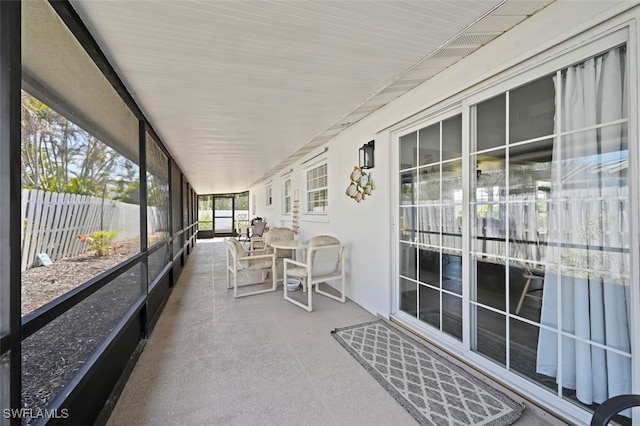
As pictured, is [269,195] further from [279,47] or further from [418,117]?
[279,47]

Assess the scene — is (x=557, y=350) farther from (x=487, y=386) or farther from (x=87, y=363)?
(x=87, y=363)

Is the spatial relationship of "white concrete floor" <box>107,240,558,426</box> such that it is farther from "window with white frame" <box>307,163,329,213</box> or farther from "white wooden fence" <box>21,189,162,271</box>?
"window with white frame" <box>307,163,329,213</box>

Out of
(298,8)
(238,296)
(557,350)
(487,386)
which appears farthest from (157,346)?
(557,350)

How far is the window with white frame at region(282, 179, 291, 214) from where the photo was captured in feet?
22.8

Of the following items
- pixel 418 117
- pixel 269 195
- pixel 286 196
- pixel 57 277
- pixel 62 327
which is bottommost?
pixel 62 327

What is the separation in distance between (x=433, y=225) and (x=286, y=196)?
5.12m

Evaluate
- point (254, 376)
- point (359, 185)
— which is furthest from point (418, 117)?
point (254, 376)

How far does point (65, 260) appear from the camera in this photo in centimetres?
140

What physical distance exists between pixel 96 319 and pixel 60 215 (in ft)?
2.73

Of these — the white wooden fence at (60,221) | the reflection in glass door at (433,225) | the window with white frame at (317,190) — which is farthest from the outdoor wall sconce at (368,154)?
the white wooden fence at (60,221)

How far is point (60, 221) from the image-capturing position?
4.48 ft

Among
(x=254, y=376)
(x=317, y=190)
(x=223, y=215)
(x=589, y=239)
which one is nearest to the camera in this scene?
(x=589, y=239)

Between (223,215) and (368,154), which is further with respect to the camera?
(223,215)

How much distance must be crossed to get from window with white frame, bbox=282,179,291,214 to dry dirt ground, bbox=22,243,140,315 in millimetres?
5088
